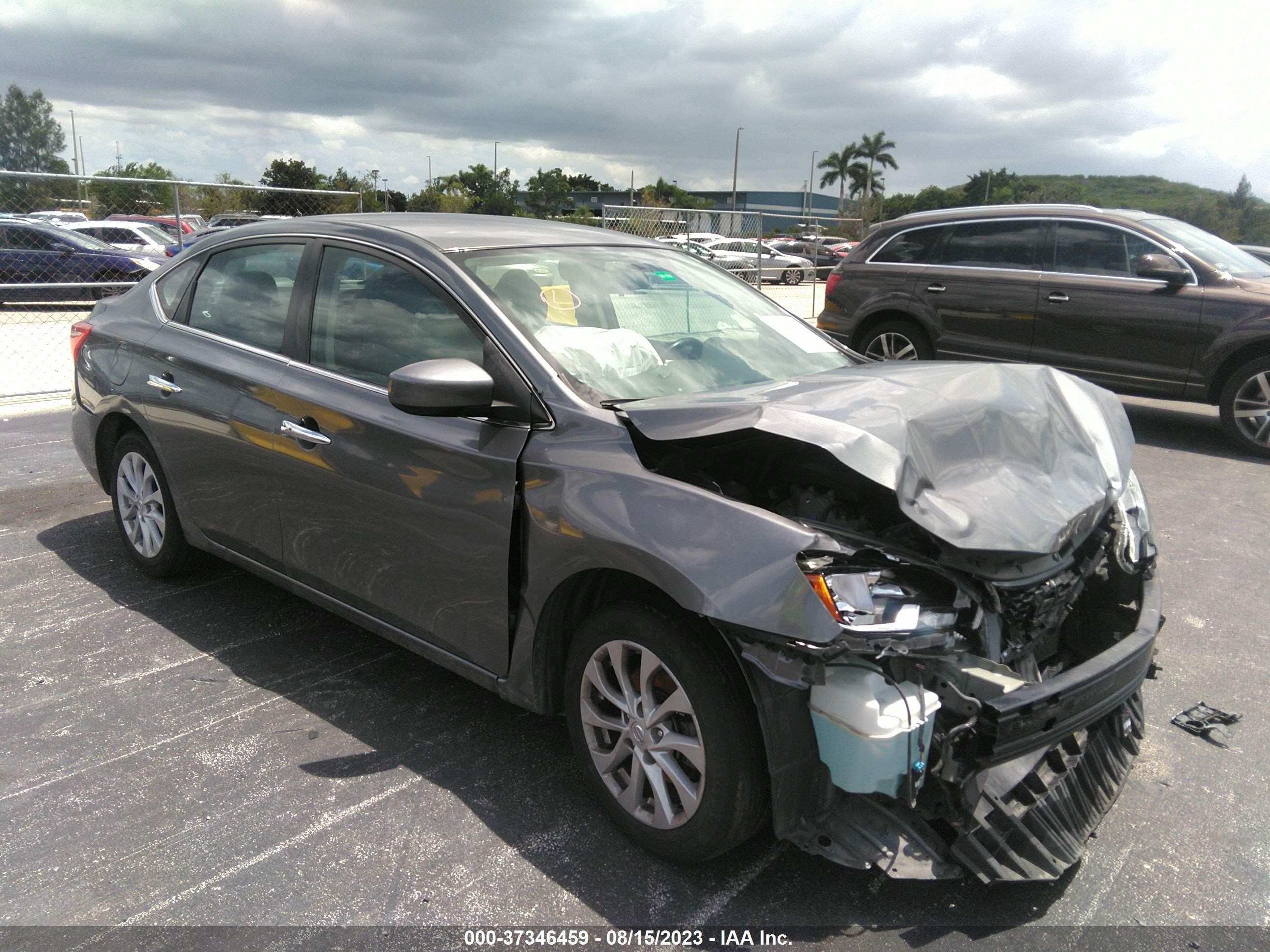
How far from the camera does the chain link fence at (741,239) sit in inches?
600

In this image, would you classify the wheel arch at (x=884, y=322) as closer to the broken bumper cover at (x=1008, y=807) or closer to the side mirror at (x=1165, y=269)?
the side mirror at (x=1165, y=269)

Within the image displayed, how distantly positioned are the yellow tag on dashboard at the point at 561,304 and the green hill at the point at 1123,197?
21.3 metres

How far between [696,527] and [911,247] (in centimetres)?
766

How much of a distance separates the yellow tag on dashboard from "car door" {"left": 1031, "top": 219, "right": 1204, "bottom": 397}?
6.25 metres

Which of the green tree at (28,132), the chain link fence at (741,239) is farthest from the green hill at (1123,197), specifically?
the green tree at (28,132)

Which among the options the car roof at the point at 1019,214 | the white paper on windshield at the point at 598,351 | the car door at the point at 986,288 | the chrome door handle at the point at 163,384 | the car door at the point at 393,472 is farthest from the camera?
the car door at the point at 986,288

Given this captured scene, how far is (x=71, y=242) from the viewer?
16.0m

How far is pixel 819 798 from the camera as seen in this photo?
2.38 metres

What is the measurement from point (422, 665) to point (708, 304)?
1855 mm

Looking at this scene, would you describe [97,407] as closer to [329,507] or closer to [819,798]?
[329,507]

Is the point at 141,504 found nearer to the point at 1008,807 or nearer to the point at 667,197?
the point at 1008,807

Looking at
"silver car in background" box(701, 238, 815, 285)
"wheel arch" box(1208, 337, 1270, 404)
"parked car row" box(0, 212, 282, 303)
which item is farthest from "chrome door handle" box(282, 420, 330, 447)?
"silver car in background" box(701, 238, 815, 285)

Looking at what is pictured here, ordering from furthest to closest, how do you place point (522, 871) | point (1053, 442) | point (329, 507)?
point (329, 507)
point (1053, 442)
point (522, 871)

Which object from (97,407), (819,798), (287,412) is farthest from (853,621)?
(97,407)
